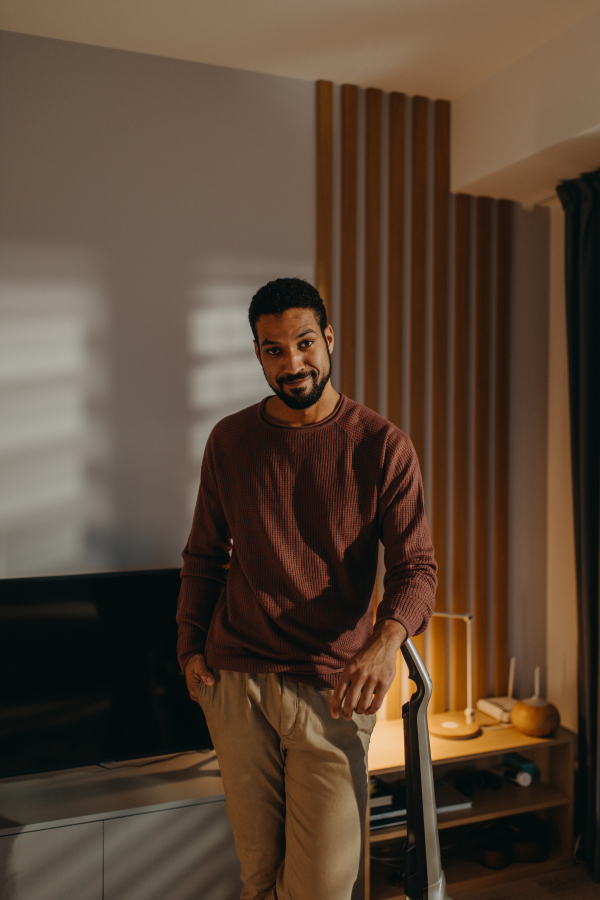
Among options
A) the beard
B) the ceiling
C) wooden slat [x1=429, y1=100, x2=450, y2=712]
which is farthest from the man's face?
wooden slat [x1=429, y1=100, x2=450, y2=712]

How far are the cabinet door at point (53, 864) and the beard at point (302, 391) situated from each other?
50.7 inches

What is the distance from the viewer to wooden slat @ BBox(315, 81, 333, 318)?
2359mm

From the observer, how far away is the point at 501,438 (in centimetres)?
265

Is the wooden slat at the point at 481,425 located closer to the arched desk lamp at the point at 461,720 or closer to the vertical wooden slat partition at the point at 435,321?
the vertical wooden slat partition at the point at 435,321

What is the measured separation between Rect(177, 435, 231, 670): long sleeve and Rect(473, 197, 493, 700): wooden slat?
1333 mm

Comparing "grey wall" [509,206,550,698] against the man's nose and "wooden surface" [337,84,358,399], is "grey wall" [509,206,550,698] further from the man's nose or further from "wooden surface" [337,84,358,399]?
the man's nose

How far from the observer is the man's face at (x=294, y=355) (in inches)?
54.1

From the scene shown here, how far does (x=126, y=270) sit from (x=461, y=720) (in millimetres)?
1922

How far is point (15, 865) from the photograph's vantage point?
5.81 feet

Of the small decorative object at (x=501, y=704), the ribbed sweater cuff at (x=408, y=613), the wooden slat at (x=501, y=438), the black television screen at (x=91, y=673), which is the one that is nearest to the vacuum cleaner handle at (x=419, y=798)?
the ribbed sweater cuff at (x=408, y=613)

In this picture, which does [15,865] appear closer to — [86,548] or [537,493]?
[86,548]

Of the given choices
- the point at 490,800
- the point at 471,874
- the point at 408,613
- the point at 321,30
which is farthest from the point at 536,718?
the point at 321,30

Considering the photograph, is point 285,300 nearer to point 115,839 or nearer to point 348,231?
point 348,231

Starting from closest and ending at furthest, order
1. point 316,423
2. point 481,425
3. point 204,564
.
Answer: point 316,423
point 204,564
point 481,425
